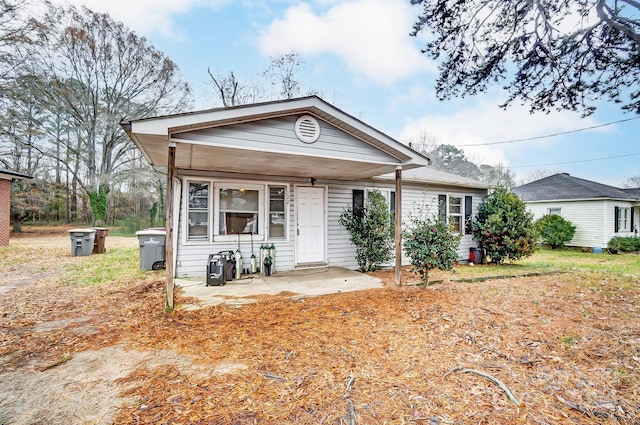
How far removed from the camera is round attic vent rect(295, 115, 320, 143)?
4816mm

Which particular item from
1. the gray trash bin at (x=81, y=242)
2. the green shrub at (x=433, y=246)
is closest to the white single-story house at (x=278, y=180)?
the green shrub at (x=433, y=246)

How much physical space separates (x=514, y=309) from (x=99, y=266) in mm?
10134

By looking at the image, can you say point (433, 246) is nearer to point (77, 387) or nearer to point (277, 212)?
point (277, 212)

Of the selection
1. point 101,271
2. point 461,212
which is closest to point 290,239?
point 101,271

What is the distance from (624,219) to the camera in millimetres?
15195

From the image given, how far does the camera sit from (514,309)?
448 cm

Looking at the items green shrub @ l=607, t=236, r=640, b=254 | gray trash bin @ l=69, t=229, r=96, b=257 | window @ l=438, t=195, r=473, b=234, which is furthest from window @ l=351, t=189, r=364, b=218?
green shrub @ l=607, t=236, r=640, b=254

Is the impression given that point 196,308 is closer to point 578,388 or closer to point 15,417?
point 15,417

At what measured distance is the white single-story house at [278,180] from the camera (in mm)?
4336

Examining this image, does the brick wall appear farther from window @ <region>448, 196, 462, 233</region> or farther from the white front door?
window @ <region>448, 196, 462, 233</region>

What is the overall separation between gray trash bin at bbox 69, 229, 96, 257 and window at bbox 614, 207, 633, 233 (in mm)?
23066

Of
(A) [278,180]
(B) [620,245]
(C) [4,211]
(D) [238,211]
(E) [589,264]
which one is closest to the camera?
(D) [238,211]

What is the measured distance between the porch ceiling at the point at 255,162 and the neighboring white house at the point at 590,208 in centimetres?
1293

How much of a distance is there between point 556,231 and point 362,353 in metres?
16.1
